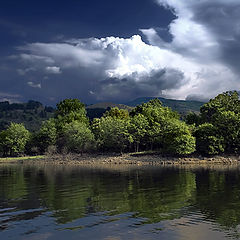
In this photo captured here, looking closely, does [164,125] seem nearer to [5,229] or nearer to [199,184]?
[199,184]

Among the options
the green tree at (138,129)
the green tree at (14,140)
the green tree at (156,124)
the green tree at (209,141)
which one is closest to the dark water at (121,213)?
the green tree at (209,141)

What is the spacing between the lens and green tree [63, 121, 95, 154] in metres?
126

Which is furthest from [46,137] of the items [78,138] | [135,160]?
[135,160]

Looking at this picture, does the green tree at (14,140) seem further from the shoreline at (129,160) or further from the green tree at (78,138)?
the green tree at (78,138)

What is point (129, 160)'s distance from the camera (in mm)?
104250

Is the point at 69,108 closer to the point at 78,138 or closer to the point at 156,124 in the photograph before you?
the point at 78,138

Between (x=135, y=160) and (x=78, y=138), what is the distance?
30.5 metres

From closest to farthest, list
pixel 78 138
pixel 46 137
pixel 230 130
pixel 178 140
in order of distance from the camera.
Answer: pixel 178 140, pixel 230 130, pixel 78 138, pixel 46 137

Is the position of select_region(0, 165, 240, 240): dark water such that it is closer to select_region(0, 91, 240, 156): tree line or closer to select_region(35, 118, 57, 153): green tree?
select_region(0, 91, 240, 156): tree line

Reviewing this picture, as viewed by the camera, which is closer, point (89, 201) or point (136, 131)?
point (89, 201)

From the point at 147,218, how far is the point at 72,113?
125412 millimetres

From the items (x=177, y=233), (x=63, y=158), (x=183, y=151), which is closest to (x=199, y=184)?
(x=177, y=233)

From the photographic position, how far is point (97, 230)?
79.4 feet

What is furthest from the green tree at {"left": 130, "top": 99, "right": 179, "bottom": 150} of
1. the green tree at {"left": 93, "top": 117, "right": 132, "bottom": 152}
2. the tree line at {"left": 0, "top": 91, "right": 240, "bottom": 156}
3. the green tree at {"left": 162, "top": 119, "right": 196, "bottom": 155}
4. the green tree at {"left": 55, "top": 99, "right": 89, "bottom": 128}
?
the green tree at {"left": 55, "top": 99, "right": 89, "bottom": 128}
